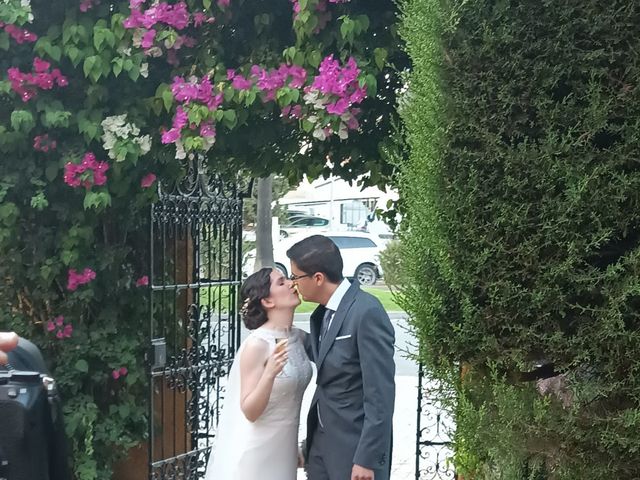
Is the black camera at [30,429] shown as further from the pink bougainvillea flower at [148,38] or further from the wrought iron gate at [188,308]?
the wrought iron gate at [188,308]

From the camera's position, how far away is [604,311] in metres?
2.65

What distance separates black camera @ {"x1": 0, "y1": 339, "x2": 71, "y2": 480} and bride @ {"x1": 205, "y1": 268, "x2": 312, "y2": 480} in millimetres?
1493

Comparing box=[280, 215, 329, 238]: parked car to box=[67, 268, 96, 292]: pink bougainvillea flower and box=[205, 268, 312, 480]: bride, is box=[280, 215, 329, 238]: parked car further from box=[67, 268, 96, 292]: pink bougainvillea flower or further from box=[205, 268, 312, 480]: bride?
box=[205, 268, 312, 480]: bride

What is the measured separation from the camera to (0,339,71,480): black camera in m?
2.20

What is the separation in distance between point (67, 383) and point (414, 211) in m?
2.78

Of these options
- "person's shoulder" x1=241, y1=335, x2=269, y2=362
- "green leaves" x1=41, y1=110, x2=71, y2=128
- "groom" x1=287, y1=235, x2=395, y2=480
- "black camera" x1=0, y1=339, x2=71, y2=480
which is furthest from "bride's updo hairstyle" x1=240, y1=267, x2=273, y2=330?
"black camera" x1=0, y1=339, x2=71, y2=480

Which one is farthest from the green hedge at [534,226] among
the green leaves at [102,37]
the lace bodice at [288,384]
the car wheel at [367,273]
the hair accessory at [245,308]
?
the car wheel at [367,273]

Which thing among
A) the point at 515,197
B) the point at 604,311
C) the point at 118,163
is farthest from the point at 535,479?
the point at 118,163

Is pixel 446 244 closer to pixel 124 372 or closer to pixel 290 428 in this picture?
pixel 290 428

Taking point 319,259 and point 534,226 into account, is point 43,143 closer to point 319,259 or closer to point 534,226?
point 319,259

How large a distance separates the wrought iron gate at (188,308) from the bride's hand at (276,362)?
1.72 metres

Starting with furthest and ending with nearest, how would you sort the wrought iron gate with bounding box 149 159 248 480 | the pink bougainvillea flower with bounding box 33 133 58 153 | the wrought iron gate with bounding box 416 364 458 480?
the wrought iron gate with bounding box 149 159 248 480 < the pink bougainvillea flower with bounding box 33 133 58 153 < the wrought iron gate with bounding box 416 364 458 480

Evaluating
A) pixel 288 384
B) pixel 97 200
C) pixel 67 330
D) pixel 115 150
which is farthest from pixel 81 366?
pixel 288 384

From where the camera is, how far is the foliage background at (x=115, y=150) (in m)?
4.23
